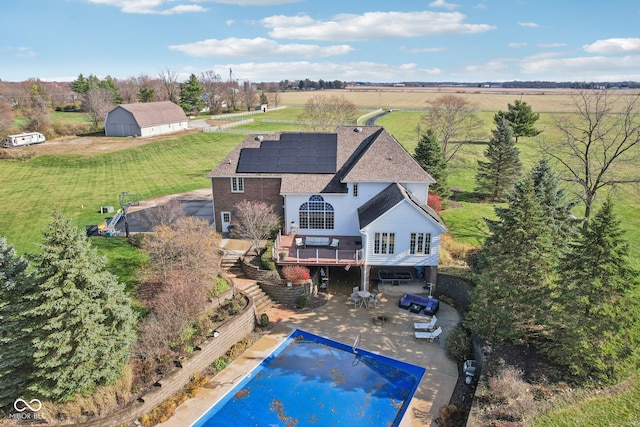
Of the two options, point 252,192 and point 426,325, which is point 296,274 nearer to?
point 426,325

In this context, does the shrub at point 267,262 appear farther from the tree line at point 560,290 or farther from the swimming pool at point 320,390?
the tree line at point 560,290

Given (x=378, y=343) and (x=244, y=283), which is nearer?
(x=378, y=343)

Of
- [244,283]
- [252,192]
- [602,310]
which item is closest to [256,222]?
[252,192]

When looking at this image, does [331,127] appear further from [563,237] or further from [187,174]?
[563,237]

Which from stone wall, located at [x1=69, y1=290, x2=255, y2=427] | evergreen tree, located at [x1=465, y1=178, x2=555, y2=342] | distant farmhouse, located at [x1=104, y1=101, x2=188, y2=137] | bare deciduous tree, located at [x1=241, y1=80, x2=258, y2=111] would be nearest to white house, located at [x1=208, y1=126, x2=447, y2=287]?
stone wall, located at [x1=69, y1=290, x2=255, y2=427]

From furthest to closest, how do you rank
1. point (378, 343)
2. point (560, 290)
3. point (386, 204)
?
1. point (386, 204)
2. point (378, 343)
3. point (560, 290)

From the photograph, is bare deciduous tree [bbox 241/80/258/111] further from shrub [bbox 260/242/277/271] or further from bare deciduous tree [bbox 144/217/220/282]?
bare deciduous tree [bbox 144/217/220/282]

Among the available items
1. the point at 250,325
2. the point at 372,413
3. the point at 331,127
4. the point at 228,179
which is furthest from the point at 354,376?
the point at 331,127
